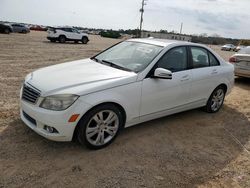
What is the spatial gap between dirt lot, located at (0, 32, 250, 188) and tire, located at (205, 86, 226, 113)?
0.66 meters

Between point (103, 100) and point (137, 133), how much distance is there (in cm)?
120

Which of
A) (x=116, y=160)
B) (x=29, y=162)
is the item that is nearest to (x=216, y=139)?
(x=116, y=160)

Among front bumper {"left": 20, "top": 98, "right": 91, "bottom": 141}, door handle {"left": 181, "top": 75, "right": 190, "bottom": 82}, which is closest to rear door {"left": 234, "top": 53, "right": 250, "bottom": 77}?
door handle {"left": 181, "top": 75, "right": 190, "bottom": 82}

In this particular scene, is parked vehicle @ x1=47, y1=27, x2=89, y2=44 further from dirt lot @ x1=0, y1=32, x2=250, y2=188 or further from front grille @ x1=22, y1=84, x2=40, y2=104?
front grille @ x1=22, y1=84, x2=40, y2=104

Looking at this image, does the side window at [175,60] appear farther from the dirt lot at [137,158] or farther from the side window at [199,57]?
the dirt lot at [137,158]

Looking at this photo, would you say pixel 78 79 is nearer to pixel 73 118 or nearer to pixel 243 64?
pixel 73 118

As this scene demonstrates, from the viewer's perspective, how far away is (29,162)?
3.38 metres

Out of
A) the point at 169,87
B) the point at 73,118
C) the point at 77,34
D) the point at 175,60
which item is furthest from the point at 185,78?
the point at 77,34

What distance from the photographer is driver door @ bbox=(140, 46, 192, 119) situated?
4195mm

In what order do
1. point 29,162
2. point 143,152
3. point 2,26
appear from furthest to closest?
point 2,26, point 143,152, point 29,162

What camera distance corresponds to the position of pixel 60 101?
343 cm

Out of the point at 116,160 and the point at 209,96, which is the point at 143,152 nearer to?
the point at 116,160

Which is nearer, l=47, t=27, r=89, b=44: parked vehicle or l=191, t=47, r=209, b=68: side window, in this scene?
l=191, t=47, r=209, b=68: side window

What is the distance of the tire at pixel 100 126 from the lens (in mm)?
3572
